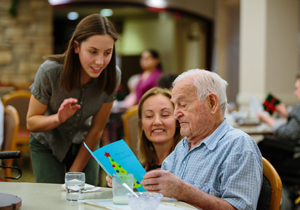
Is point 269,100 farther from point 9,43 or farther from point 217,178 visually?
point 9,43

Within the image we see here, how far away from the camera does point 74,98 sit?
2.10 m

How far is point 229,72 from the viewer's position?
9.66 metres

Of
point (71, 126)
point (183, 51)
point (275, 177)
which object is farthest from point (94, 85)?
point (183, 51)

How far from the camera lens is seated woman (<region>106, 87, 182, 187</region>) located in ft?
6.63

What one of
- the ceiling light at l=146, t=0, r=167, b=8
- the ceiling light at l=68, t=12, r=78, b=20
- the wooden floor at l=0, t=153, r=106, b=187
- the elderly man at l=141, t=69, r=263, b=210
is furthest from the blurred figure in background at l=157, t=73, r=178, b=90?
the ceiling light at l=68, t=12, r=78, b=20

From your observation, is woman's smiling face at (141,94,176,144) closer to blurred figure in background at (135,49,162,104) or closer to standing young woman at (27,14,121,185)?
standing young woman at (27,14,121,185)

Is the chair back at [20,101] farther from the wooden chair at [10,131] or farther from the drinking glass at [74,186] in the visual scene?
the drinking glass at [74,186]

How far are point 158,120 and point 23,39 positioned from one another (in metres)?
7.27

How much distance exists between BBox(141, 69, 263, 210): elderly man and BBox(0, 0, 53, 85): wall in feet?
24.8

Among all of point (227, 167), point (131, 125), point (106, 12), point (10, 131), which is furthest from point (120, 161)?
point (106, 12)

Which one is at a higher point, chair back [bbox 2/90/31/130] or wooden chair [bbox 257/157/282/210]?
chair back [bbox 2/90/31/130]

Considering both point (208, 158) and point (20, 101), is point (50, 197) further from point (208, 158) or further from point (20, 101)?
point (20, 101)

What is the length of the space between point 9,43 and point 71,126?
698 centimetres

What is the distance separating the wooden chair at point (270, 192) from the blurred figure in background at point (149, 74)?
11.8 feet
